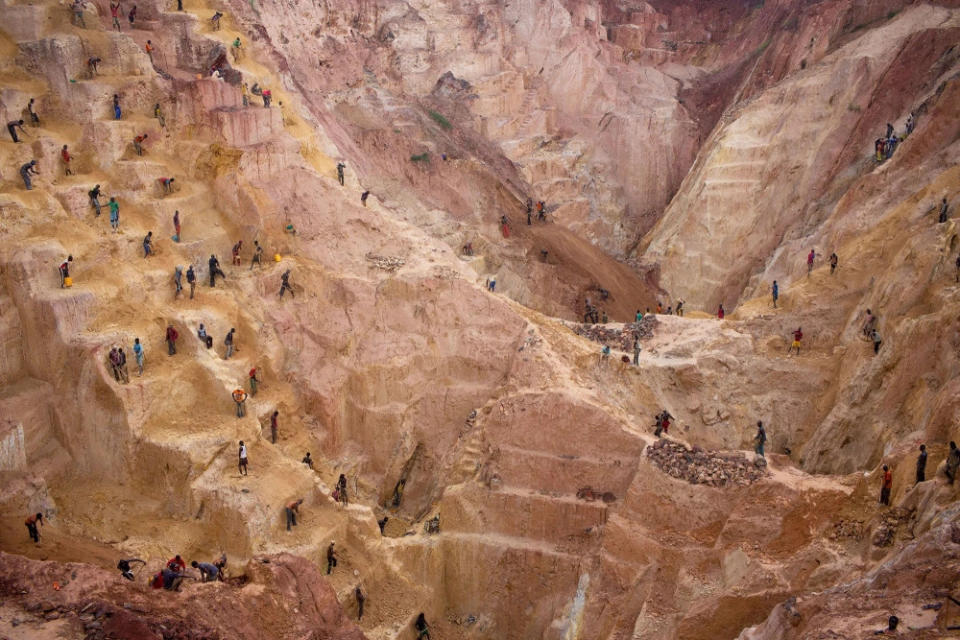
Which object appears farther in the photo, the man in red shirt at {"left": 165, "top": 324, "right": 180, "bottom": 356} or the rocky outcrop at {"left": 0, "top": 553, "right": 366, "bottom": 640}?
the man in red shirt at {"left": 165, "top": 324, "right": 180, "bottom": 356}

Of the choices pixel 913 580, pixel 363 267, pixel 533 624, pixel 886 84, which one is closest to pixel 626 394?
pixel 533 624

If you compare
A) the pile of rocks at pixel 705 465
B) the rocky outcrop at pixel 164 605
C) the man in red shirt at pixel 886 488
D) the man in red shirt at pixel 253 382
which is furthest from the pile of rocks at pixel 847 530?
the man in red shirt at pixel 253 382

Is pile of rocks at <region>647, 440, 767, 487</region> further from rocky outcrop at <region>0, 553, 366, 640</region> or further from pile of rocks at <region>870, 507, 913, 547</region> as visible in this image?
rocky outcrop at <region>0, 553, 366, 640</region>

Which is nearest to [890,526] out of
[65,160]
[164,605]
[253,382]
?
[164,605]

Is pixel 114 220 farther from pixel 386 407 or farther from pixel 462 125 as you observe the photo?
pixel 462 125

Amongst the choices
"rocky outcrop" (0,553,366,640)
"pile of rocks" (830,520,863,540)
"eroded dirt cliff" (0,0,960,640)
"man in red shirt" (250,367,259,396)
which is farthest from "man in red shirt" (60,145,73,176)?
"pile of rocks" (830,520,863,540)

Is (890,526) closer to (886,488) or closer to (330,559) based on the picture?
(886,488)
